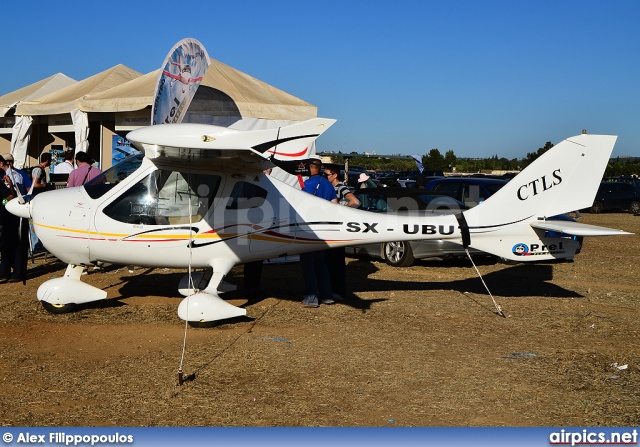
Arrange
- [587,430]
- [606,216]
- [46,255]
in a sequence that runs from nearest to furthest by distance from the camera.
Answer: [587,430], [46,255], [606,216]

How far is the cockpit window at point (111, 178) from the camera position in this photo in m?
8.60

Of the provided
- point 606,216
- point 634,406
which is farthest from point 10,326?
point 606,216

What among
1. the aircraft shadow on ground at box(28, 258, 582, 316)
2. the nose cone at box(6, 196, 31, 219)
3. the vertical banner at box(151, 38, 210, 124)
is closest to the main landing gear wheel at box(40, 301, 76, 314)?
the aircraft shadow on ground at box(28, 258, 582, 316)

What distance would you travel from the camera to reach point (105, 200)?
8500 millimetres

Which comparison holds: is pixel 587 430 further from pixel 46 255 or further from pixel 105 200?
pixel 46 255

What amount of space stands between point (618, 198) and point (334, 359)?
2911cm

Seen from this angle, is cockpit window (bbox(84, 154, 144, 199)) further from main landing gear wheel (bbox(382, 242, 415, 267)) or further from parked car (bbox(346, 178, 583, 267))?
main landing gear wheel (bbox(382, 242, 415, 267))

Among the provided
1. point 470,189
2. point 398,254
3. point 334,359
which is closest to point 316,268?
point 334,359

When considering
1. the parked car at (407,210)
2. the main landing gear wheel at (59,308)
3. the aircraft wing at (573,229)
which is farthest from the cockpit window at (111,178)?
the parked car at (407,210)

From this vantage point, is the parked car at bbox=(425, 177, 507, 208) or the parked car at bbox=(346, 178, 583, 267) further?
the parked car at bbox=(425, 177, 507, 208)

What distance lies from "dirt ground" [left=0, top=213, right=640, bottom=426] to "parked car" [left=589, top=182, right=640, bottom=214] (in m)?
22.9

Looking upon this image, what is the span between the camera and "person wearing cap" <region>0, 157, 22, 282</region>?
10895 mm

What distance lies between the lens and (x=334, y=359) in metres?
6.99

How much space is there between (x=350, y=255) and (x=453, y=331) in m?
6.32
